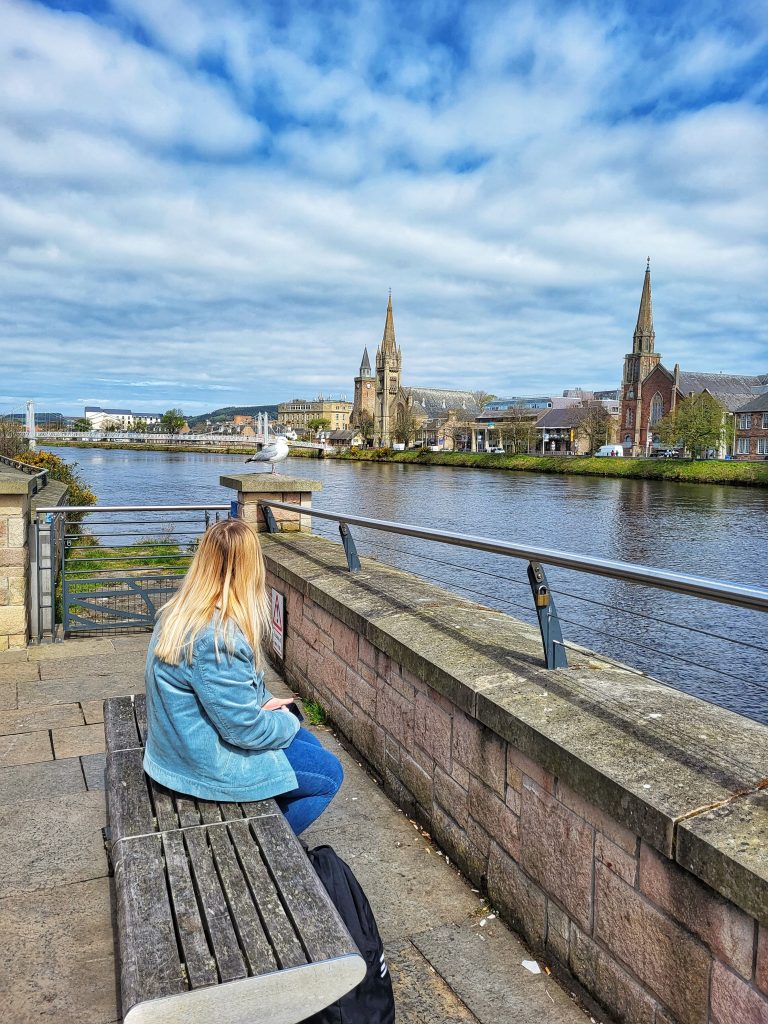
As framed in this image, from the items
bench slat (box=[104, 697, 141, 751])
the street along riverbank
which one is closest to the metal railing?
bench slat (box=[104, 697, 141, 751])

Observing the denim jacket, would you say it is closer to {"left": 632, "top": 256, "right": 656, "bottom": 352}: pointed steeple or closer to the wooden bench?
the wooden bench

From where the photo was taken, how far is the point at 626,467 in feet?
204

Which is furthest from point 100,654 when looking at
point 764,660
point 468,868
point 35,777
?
Answer: point 764,660

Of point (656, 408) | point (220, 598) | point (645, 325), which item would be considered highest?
point (645, 325)

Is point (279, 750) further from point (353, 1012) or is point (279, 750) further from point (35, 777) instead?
point (35, 777)

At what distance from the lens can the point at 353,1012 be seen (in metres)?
2.15

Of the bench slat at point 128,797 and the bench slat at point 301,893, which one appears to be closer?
the bench slat at point 301,893

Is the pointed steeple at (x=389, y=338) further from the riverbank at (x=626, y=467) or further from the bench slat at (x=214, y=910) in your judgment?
the bench slat at (x=214, y=910)

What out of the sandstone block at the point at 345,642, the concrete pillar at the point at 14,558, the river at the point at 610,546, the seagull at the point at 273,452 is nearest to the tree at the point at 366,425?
the river at the point at 610,546

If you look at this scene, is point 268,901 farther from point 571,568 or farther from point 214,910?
point 571,568

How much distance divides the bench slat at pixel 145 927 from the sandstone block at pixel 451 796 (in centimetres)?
135

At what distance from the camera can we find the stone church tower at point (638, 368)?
320ft

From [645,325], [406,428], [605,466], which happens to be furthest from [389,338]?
[605,466]

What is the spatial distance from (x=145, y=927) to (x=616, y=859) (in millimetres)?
1320
